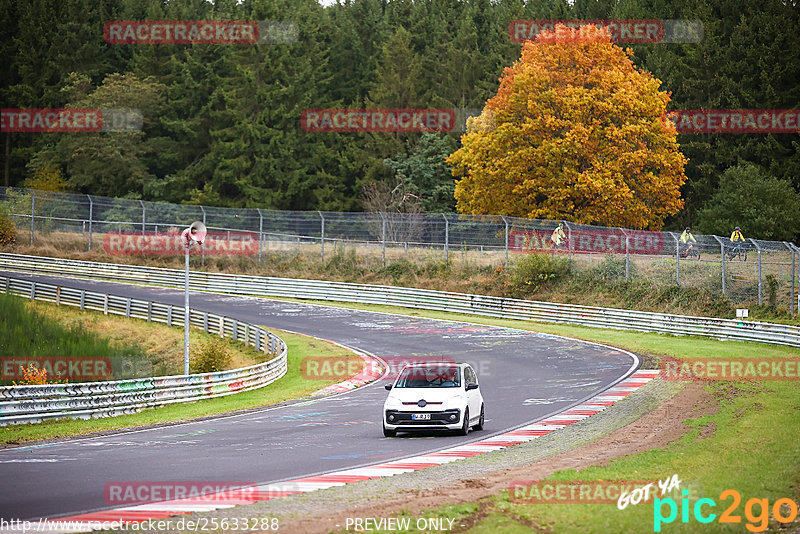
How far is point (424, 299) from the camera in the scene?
4897cm

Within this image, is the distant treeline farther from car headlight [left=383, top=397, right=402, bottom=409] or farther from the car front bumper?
the car front bumper

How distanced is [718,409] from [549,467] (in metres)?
7.52

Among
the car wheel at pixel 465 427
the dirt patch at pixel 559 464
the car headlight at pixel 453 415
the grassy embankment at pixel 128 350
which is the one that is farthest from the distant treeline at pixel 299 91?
the car headlight at pixel 453 415

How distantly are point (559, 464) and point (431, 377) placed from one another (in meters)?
5.31

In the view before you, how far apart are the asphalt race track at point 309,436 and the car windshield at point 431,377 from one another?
104cm

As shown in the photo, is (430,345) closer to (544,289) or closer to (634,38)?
(544,289)

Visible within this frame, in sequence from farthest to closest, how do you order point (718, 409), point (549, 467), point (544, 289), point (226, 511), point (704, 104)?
point (704, 104), point (544, 289), point (718, 409), point (549, 467), point (226, 511)

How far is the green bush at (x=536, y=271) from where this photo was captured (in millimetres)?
47562

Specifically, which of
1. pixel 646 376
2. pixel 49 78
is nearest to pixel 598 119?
pixel 646 376

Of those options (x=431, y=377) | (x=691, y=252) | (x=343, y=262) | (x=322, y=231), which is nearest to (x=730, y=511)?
(x=431, y=377)

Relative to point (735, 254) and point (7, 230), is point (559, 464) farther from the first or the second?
point (7, 230)

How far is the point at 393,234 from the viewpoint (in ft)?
Answer: 174

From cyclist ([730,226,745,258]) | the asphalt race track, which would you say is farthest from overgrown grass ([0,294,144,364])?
cyclist ([730,226,745,258])

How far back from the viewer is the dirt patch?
10781 millimetres
